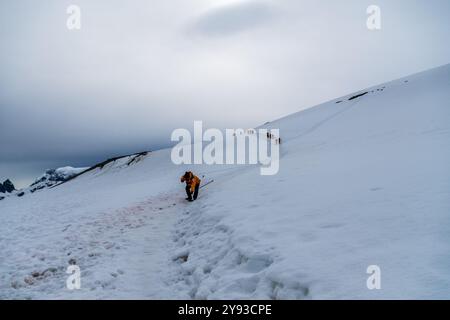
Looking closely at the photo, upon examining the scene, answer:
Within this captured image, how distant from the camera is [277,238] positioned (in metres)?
7.10

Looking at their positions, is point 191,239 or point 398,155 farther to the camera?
point 398,155

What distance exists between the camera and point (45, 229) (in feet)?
44.1

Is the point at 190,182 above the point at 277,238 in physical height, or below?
above

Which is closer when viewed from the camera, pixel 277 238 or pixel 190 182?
pixel 277 238

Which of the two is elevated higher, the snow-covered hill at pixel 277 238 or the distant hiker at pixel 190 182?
the distant hiker at pixel 190 182

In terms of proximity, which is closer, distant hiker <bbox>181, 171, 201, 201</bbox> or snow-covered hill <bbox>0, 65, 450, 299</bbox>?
snow-covered hill <bbox>0, 65, 450, 299</bbox>

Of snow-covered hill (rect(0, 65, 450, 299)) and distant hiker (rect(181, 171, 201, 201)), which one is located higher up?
distant hiker (rect(181, 171, 201, 201))

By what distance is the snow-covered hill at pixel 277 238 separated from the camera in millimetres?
5219

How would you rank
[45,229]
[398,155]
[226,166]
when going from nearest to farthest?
[398,155] < [45,229] < [226,166]

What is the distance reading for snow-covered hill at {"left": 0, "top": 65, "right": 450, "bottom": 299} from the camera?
522cm

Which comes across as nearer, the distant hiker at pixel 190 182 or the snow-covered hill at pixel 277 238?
the snow-covered hill at pixel 277 238
